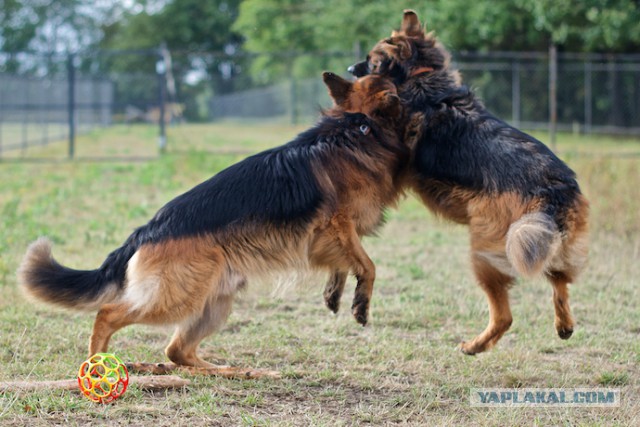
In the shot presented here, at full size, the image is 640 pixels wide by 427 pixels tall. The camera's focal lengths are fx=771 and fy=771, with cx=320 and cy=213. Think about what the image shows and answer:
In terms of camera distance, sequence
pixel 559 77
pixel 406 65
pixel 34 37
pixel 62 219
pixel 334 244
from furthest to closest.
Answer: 1. pixel 34 37
2. pixel 559 77
3. pixel 62 219
4. pixel 406 65
5. pixel 334 244

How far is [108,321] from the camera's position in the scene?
14.9 ft

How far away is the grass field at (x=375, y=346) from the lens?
4.16m

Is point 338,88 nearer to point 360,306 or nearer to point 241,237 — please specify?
point 241,237

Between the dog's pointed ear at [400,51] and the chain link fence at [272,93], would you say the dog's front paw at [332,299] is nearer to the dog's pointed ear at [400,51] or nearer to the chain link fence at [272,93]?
the dog's pointed ear at [400,51]

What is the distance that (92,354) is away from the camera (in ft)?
14.9

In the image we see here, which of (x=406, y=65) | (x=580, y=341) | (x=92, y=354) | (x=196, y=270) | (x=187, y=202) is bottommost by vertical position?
(x=580, y=341)

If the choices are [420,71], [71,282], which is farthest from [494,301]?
[71,282]

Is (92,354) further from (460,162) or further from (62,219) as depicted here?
(62,219)

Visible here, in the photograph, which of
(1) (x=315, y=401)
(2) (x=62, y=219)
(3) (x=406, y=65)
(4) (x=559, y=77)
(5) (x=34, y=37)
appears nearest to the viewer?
(1) (x=315, y=401)

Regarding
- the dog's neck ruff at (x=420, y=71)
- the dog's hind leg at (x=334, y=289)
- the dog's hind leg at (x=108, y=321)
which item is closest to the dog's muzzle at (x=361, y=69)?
the dog's neck ruff at (x=420, y=71)

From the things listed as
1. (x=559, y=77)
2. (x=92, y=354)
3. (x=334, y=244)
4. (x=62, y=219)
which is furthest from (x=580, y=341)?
(x=559, y=77)

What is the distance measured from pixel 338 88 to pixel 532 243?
5.66ft

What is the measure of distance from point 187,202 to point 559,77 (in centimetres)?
2494

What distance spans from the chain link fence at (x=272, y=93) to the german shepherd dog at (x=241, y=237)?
13.3 m
